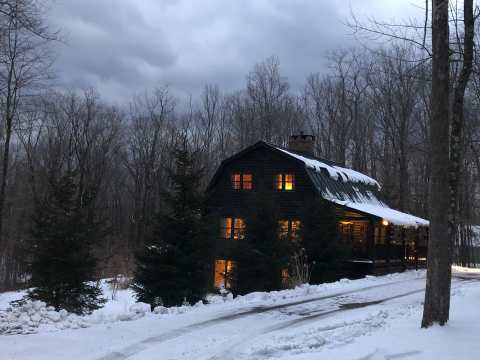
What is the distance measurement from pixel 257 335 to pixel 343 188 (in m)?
21.8

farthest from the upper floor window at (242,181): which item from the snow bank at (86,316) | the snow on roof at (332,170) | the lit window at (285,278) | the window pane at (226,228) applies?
the snow bank at (86,316)

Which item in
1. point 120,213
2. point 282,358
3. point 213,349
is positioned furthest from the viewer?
point 120,213

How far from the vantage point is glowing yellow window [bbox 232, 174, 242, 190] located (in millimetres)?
30531

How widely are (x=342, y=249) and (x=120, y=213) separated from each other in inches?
1499

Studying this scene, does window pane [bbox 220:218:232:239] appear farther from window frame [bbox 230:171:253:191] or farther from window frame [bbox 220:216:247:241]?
window frame [bbox 230:171:253:191]

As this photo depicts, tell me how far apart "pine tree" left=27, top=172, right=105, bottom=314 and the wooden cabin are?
1350cm

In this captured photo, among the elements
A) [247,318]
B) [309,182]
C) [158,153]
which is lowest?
[247,318]

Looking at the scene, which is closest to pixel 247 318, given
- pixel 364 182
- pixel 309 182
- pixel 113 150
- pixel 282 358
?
pixel 282 358

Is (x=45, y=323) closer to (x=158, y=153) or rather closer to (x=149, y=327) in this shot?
(x=149, y=327)

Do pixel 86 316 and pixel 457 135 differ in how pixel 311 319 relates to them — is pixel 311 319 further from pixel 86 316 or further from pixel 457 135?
pixel 457 135

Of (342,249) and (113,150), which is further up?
(113,150)

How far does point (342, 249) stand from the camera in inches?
875

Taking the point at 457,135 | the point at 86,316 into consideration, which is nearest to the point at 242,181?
the point at 86,316

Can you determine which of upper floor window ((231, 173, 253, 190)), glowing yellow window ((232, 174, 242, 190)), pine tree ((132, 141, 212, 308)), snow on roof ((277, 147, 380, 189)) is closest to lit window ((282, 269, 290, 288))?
pine tree ((132, 141, 212, 308))
